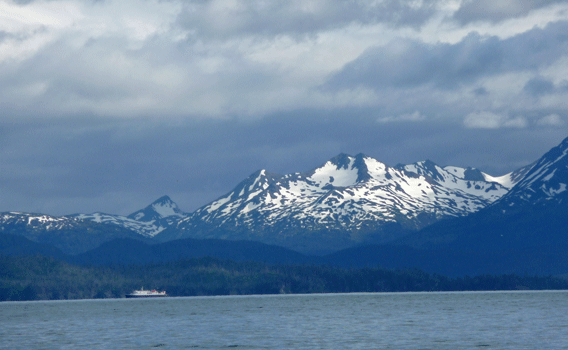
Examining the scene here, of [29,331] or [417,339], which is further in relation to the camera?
[29,331]

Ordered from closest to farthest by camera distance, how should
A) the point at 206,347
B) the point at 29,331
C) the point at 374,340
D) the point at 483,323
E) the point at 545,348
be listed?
1. the point at 545,348
2. the point at 206,347
3. the point at 374,340
4. the point at 29,331
5. the point at 483,323

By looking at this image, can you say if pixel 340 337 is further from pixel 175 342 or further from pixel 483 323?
pixel 483 323

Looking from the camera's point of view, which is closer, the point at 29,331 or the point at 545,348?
the point at 545,348

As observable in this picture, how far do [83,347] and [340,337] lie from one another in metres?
51.2

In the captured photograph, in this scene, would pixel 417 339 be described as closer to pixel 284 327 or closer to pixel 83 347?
pixel 284 327

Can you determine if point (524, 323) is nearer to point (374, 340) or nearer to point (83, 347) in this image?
point (374, 340)

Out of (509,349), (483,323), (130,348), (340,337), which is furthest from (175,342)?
(483,323)

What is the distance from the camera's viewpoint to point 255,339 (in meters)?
155

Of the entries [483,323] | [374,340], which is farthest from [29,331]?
[483,323]

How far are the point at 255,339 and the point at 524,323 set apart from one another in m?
78.1

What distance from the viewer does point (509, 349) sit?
127 meters

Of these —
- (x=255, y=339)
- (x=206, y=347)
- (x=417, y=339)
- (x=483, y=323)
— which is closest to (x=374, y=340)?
(x=417, y=339)

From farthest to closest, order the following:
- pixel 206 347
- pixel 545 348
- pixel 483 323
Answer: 1. pixel 483 323
2. pixel 206 347
3. pixel 545 348

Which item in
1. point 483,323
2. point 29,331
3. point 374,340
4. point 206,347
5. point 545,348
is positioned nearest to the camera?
point 545,348
